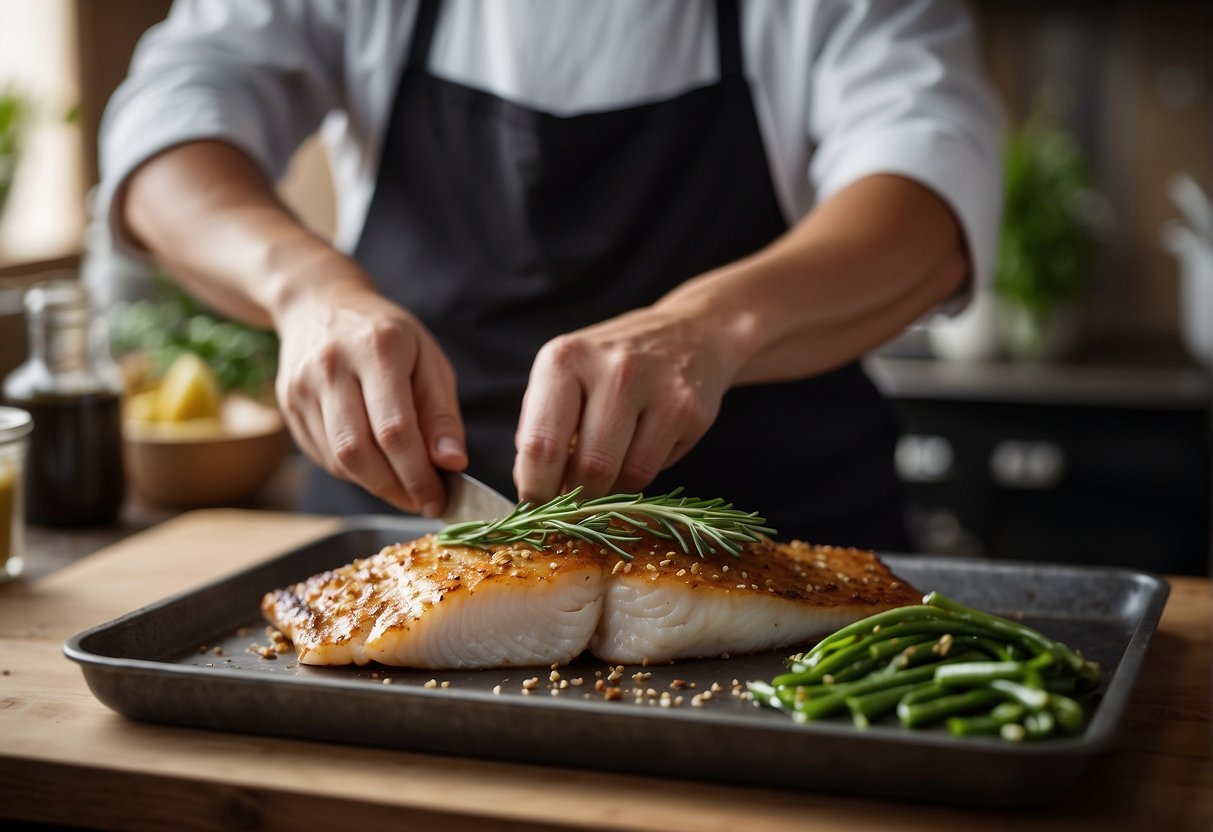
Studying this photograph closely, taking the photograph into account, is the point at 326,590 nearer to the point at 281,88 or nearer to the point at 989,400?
the point at 281,88

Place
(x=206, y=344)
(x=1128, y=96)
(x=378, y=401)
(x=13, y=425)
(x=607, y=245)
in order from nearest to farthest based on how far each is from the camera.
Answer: (x=378, y=401) < (x=13, y=425) < (x=607, y=245) < (x=206, y=344) < (x=1128, y=96)

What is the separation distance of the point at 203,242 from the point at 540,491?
26.6 inches

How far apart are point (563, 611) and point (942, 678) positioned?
373 millimetres

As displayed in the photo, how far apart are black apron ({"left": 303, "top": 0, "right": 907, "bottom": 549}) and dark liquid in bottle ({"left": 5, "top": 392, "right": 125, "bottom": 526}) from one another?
0.37m

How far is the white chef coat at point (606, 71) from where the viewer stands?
1846mm

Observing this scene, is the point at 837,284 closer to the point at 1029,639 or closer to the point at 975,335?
the point at 1029,639

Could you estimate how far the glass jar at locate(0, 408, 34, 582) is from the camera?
175 cm

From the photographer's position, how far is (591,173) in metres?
1.94

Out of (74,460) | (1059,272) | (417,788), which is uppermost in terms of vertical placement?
(417,788)

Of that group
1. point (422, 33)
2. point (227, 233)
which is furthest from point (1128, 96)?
point (227, 233)

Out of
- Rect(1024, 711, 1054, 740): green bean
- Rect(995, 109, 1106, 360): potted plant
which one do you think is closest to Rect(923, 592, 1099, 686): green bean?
Rect(1024, 711, 1054, 740): green bean

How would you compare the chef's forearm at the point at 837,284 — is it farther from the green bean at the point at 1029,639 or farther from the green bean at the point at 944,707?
the green bean at the point at 944,707

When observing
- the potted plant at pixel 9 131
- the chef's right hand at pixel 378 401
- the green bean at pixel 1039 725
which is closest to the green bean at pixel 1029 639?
the green bean at pixel 1039 725

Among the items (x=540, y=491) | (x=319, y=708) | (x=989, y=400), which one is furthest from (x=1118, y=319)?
(x=319, y=708)
